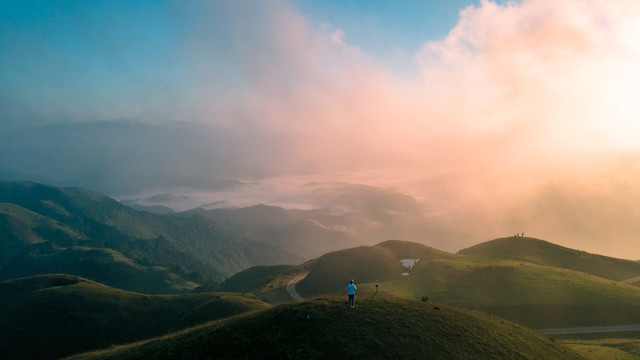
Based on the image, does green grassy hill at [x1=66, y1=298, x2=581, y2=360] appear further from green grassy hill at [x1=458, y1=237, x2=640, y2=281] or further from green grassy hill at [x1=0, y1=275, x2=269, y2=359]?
green grassy hill at [x1=458, y1=237, x2=640, y2=281]

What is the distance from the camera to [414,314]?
39.9 metres

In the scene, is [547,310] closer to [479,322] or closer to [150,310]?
[479,322]

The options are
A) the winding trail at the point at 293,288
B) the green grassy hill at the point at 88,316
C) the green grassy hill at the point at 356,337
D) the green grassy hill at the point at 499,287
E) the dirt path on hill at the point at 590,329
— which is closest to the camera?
the green grassy hill at the point at 356,337

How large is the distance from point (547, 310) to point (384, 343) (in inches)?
2463

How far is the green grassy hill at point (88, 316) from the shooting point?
228 ft

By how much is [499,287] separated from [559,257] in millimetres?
65980

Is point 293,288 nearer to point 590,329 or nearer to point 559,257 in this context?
point 590,329

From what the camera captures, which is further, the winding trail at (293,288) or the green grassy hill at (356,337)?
the winding trail at (293,288)

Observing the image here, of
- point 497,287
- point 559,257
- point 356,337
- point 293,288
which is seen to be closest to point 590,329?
point 497,287

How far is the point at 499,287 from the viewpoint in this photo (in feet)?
275

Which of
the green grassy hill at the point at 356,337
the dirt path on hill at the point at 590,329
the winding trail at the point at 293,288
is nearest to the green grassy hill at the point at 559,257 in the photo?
the dirt path on hill at the point at 590,329

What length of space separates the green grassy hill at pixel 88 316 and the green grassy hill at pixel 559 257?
10545 cm

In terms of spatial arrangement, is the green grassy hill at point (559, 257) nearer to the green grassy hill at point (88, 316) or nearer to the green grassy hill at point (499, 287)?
the green grassy hill at point (499, 287)

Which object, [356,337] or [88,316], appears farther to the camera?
[88,316]
